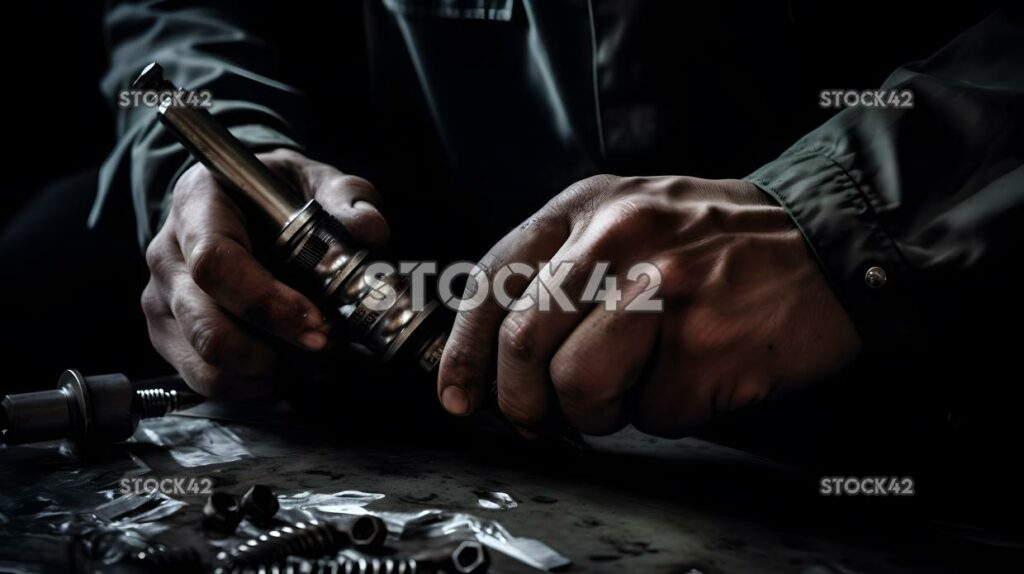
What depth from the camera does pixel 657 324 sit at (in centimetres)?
80

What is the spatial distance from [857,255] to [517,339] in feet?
0.99

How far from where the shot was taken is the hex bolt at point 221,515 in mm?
733

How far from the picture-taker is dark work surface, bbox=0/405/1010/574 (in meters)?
0.70

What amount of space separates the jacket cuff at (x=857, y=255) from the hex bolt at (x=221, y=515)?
532 mm

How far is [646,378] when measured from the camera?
0.84 metres

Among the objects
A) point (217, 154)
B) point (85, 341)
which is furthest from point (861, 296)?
point (85, 341)

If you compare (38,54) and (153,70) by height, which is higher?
(38,54)

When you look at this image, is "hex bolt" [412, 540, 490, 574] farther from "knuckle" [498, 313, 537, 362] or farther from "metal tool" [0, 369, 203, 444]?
"metal tool" [0, 369, 203, 444]

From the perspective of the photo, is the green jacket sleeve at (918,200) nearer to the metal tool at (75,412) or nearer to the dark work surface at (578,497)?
the dark work surface at (578,497)

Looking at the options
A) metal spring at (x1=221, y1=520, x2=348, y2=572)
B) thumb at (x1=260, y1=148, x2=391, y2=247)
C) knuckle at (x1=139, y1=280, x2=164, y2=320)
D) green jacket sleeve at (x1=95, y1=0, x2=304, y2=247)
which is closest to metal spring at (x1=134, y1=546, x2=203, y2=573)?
metal spring at (x1=221, y1=520, x2=348, y2=572)

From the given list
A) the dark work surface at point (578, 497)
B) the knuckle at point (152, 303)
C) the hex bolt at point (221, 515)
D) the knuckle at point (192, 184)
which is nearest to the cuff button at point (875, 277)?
the dark work surface at point (578, 497)

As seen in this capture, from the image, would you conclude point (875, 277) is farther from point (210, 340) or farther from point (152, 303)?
point (152, 303)

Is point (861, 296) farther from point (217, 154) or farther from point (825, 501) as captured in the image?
point (217, 154)

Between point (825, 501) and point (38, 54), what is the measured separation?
1881 mm
